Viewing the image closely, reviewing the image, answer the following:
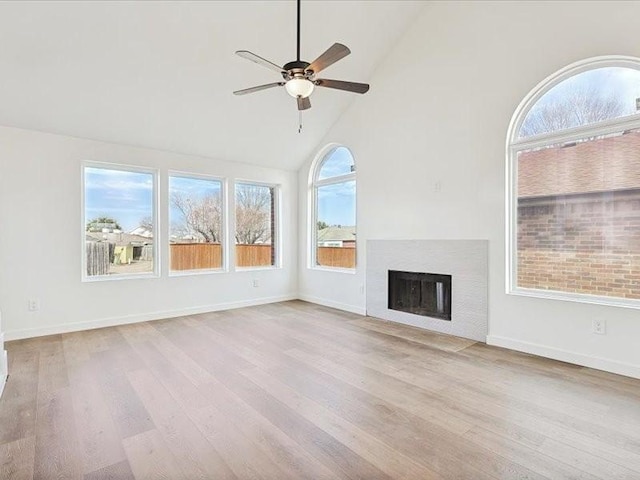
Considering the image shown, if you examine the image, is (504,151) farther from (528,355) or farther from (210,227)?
(210,227)

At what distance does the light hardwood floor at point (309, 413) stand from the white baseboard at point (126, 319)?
0.72 feet

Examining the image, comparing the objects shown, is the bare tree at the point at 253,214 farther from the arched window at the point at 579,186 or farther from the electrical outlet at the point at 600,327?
the electrical outlet at the point at 600,327

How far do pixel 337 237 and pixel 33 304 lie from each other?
4325 millimetres

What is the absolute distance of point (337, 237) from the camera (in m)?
6.09

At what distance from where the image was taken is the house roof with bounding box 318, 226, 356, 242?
5807 mm

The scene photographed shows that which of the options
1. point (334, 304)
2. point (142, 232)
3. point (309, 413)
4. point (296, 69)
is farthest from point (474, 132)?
point (142, 232)

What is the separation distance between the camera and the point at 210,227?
230 inches

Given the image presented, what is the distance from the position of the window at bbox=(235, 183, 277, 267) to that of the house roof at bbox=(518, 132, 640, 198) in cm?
421

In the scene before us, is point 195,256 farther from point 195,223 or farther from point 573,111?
point 573,111

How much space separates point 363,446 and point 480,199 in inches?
122

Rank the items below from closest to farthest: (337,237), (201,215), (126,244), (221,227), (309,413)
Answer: (309,413) → (126,244) → (201,215) → (221,227) → (337,237)

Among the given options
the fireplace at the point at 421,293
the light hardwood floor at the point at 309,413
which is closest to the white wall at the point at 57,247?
the light hardwood floor at the point at 309,413

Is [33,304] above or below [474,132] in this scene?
below

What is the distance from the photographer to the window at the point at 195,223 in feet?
17.9
